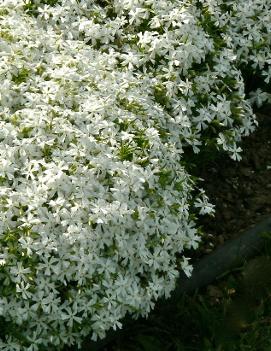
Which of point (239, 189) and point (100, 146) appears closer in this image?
point (100, 146)

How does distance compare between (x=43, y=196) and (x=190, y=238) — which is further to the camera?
(x=190, y=238)

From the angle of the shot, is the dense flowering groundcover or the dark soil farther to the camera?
the dark soil

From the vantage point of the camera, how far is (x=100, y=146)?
4605 millimetres

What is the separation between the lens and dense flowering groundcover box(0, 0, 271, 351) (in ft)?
14.0

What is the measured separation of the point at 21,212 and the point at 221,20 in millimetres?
2584

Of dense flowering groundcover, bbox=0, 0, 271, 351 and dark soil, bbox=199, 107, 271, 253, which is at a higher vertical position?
dense flowering groundcover, bbox=0, 0, 271, 351

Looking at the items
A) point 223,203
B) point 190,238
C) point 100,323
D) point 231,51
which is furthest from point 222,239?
point 100,323

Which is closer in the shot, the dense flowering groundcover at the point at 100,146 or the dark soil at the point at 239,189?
the dense flowering groundcover at the point at 100,146

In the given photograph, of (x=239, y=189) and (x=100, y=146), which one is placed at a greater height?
(x=100, y=146)

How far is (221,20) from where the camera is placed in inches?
235

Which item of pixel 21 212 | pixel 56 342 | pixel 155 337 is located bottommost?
pixel 155 337

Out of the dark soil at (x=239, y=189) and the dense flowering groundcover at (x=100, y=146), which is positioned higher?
the dense flowering groundcover at (x=100, y=146)

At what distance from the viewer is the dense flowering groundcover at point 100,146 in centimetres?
425

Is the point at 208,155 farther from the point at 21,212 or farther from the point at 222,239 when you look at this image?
the point at 21,212
